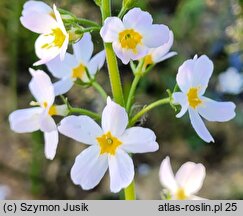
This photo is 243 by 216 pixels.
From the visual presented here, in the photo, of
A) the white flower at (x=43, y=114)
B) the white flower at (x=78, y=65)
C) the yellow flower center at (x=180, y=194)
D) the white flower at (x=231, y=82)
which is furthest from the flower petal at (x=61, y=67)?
the white flower at (x=231, y=82)

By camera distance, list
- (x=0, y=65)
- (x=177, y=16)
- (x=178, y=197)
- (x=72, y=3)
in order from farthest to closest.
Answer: (x=0, y=65)
(x=177, y=16)
(x=72, y=3)
(x=178, y=197)

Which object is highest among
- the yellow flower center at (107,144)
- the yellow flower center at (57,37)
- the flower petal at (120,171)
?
the yellow flower center at (57,37)

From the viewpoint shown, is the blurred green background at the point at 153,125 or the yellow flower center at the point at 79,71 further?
the blurred green background at the point at 153,125

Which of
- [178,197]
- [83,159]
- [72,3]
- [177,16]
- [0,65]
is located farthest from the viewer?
[0,65]

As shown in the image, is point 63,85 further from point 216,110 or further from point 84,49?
point 216,110

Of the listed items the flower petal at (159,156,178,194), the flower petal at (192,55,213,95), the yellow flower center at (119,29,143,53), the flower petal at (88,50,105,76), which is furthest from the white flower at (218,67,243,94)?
the yellow flower center at (119,29,143,53)

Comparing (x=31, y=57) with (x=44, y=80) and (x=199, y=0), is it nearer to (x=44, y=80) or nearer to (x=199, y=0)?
(x=199, y=0)

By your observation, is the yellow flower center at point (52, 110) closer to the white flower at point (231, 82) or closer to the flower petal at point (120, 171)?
the flower petal at point (120, 171)

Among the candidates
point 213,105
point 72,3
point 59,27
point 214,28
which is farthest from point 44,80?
point 214,28
